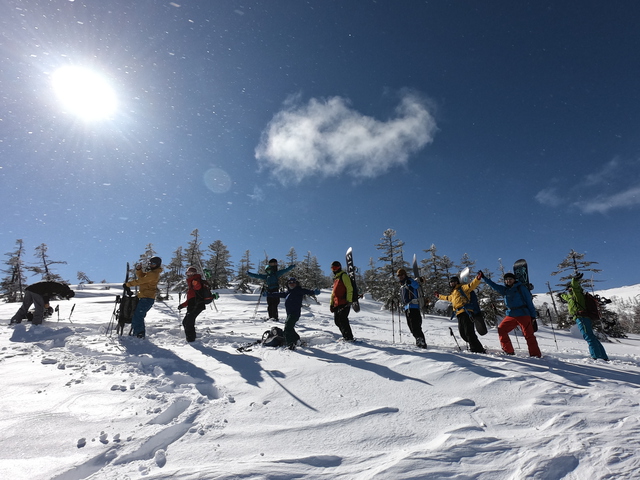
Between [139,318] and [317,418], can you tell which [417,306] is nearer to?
[317,418]

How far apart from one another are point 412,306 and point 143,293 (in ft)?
22.9

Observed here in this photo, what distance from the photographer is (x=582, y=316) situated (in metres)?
6.79

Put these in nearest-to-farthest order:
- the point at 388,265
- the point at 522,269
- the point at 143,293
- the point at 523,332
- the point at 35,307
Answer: the point at 523,332
the point at 143,293
the point at 35,307
the point at 522,269
the point at 388,265

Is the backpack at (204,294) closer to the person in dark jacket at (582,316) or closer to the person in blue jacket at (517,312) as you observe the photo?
the person in blue jacket at (517,312)

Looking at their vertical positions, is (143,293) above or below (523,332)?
above

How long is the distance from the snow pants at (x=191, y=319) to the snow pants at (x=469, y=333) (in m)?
6.61

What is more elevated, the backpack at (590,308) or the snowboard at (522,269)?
the snowboard at (522,269)

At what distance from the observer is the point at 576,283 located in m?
7.00

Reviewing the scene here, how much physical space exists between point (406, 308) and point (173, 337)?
640 cm

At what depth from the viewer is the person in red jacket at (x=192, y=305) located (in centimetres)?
744

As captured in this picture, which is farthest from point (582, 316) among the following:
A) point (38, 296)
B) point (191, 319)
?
point (38, 296)

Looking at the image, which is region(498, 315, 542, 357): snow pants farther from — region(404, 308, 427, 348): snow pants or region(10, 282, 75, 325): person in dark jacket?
region(10, 282, 75, 325): person in dark jacket

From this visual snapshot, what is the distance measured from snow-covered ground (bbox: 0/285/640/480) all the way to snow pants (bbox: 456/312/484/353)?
1385mm

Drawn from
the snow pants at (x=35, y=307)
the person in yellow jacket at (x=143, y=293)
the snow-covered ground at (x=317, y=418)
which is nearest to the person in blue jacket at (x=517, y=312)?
the snow-covered ground at (x=317, y=418)
